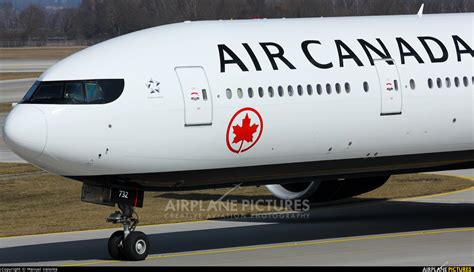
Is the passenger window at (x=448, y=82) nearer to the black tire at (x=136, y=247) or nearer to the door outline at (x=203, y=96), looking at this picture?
the door outline at (x=203, y=96)

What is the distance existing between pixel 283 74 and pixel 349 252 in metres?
3.42

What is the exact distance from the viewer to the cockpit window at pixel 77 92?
67.1ft

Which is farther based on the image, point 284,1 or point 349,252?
point 284,1

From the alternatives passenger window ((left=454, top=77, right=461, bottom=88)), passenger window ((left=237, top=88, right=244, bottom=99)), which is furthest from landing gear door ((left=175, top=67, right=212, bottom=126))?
passenger window ((left=454, top=77, right=461, bottom=88))

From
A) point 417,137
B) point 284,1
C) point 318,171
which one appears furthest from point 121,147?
point 284,1

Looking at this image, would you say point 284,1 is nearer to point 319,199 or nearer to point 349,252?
point 319,199

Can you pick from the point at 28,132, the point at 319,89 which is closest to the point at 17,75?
the point at 319,89

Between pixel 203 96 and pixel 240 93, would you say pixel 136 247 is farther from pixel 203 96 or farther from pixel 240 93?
pixel 240 93

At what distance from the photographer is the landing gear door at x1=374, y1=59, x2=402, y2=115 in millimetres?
23094

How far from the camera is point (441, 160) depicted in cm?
2436

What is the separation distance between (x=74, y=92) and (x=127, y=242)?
2.71 metres

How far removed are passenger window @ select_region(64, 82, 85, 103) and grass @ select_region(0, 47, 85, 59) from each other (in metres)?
85.6

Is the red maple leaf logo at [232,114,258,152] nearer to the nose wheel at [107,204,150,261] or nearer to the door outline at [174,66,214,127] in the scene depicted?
the door outline at [174,66,214,127]

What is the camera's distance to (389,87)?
913 inches
